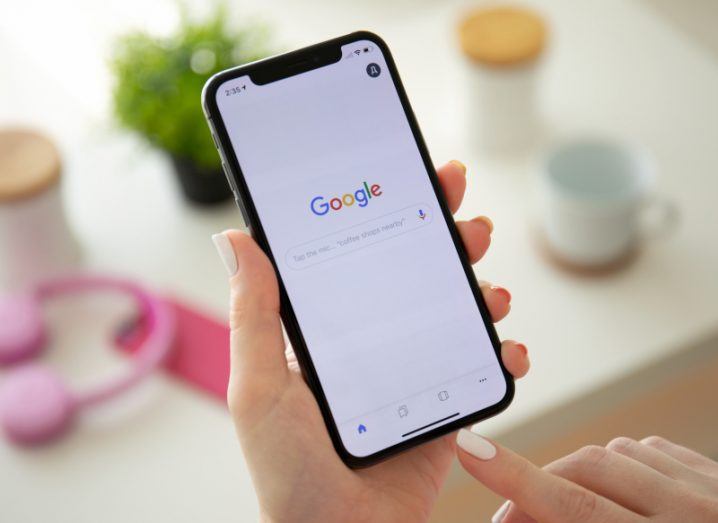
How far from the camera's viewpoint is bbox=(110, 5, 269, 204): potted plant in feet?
3.77

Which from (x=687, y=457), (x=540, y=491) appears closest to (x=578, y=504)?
(x=540, y=491)

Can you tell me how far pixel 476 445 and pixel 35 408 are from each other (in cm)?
51

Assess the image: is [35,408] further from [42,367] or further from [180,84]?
[180,84]

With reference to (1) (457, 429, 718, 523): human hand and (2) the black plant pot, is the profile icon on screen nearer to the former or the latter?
(1) (457, 429, 718, 523): human hand

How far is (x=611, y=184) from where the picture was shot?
45.8 inches

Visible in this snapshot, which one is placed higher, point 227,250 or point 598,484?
point 227,250

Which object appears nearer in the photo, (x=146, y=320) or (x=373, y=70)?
(x=373, y=70)

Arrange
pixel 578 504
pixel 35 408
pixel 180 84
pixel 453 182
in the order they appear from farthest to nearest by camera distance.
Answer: pixel 180 84
pixel 35 408
pixel 453 182
pixel 578 504

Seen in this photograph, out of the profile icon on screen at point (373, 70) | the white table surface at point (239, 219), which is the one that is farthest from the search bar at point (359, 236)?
the white table surface at point (239, 219)

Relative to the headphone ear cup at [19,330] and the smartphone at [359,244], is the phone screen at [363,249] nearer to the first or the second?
the smartphone at [359,244]

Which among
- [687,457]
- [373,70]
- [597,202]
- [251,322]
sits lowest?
[687,457]

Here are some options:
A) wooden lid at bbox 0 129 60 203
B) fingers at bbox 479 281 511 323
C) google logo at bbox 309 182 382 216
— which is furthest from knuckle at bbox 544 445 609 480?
wooden lid at bbox 0 129 60 203

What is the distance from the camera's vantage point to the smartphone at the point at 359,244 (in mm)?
746

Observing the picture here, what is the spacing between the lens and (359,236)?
76 cm
